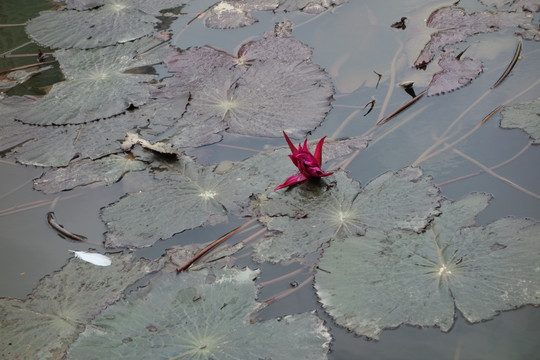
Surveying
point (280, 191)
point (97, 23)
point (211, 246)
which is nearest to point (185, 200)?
point (211, 246)

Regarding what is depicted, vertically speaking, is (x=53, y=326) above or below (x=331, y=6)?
below

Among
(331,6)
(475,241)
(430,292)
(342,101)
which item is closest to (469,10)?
(331,6)

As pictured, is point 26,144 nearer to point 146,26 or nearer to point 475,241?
point 146,26

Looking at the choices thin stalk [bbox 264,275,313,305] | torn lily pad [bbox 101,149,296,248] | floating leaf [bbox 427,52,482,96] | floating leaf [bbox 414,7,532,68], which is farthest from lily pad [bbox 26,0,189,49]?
thin stalk [bbox 264,275,313,305]

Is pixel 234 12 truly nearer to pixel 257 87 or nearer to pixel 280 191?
pixel 257 87

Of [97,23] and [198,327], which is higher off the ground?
[97,23]

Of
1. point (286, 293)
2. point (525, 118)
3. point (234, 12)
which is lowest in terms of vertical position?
point (286, 293)

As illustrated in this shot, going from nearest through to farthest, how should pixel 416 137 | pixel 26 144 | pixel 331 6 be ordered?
pixel 416 137 → pixel 26 144 → pixel 331 6
